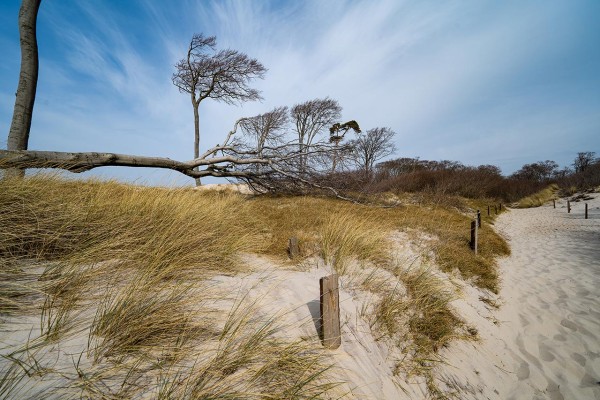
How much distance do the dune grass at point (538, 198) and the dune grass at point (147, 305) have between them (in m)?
26.7

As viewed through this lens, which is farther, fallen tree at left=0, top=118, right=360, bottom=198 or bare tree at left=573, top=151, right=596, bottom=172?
bare tree at left=573, top=151, right=596, bottom=172

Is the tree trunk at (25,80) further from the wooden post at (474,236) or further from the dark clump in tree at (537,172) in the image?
the dark clump in tree at (537,172)

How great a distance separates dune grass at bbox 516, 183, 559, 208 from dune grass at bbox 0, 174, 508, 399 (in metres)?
26.7

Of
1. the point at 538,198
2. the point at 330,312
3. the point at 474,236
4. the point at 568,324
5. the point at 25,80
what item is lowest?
the point at 568,324

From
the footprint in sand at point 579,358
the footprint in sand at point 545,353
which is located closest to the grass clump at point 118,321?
the footprint in sand at point 545,353

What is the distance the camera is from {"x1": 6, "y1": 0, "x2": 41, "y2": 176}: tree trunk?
148 inches

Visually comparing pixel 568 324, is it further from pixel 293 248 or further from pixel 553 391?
pixel 293 248

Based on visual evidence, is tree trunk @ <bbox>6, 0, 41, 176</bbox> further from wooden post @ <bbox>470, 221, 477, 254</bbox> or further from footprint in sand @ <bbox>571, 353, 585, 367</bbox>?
wooden post @ <bbox>470, 221, 477, 254</bbox>

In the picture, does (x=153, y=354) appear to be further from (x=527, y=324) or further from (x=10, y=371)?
(x=527, y=324)

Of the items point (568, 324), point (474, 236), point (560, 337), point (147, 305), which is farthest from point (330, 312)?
point (474, 236)

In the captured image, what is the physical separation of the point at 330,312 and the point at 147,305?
145 centimetres

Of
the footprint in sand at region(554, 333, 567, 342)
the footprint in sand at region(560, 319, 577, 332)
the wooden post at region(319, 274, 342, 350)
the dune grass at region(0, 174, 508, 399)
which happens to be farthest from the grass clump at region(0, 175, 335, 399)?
the footprint in sand at region(560, 319, 577, 332)

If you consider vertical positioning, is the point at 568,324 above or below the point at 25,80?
below

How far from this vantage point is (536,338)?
10.3 feet
